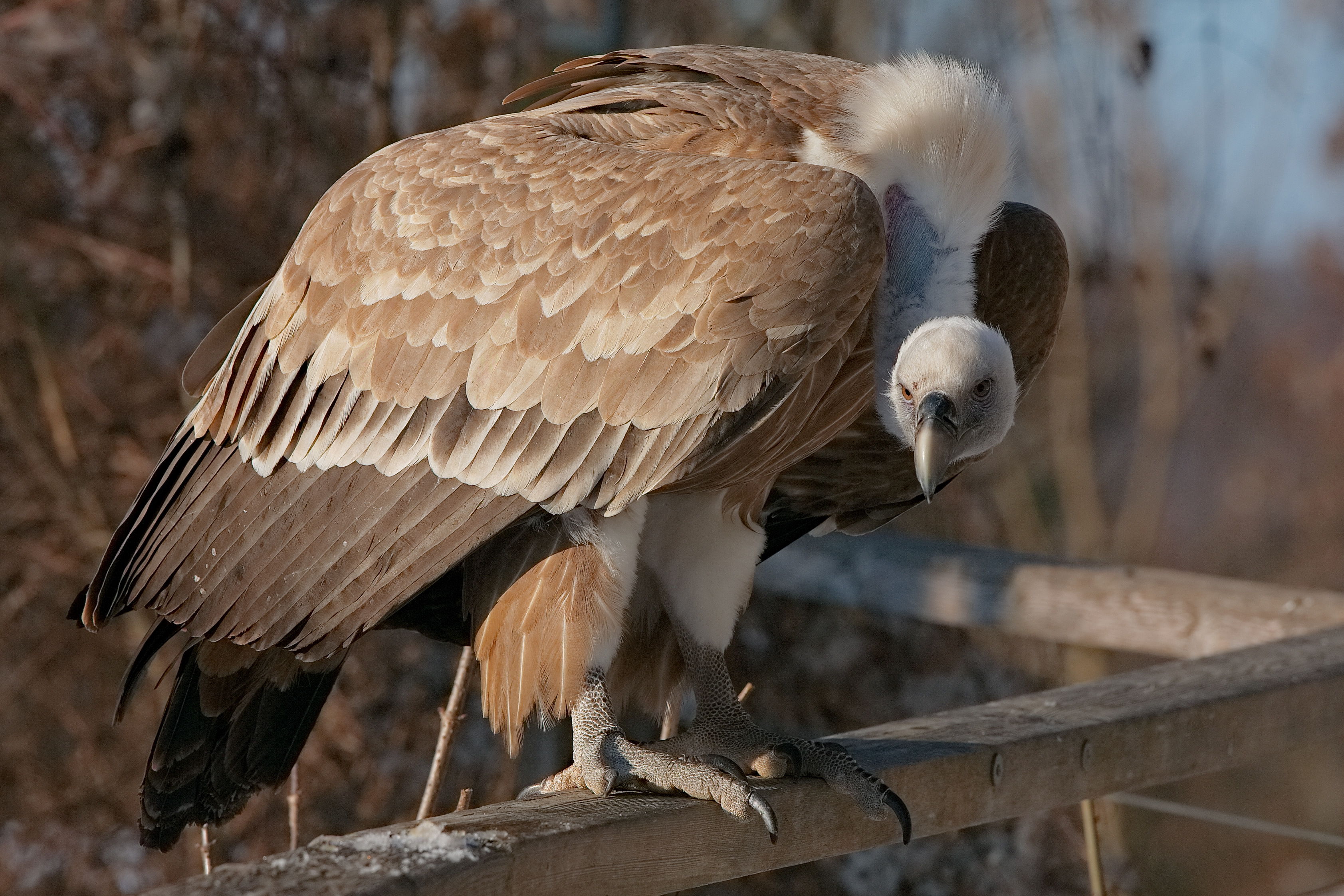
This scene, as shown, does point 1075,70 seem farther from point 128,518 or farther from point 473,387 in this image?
point 128,518

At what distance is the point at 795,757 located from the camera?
2.44 m

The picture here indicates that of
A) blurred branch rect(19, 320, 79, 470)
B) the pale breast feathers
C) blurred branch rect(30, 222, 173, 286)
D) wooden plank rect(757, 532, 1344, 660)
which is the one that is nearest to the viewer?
the pale breast feathers

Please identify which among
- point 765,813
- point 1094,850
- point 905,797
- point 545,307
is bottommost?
point 1094,850

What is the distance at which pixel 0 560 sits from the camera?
4.89 m

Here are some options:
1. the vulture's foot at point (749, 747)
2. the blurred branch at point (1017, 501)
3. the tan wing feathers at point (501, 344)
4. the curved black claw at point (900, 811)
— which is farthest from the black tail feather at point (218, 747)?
the blurred branch at point (1017, 501)

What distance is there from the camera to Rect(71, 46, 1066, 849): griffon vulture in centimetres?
221

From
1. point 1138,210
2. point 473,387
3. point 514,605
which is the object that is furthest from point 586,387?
point 1138,210

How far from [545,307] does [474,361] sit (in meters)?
0.18

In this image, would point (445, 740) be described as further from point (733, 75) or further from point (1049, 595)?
point (1049, 595)

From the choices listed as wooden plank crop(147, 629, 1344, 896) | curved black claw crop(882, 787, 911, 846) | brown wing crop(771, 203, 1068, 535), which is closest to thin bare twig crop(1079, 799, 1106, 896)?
wooden plank crop(147, 629, 1344, 896)

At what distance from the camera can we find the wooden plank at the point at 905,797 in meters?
1.57

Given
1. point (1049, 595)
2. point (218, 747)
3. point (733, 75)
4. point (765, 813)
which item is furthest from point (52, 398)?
point (765, 813)

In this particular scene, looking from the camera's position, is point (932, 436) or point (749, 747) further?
point (749, 747)

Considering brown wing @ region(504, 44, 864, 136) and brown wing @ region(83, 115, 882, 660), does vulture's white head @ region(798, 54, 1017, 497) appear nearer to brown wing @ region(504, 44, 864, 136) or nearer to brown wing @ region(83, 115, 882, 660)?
brown wing @ region(504, 44, 864, 136)
